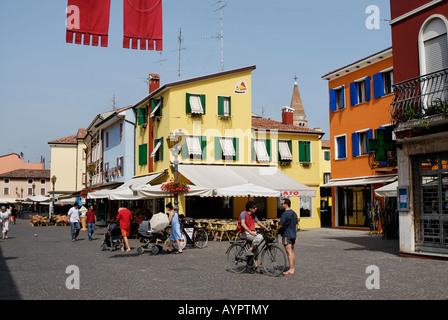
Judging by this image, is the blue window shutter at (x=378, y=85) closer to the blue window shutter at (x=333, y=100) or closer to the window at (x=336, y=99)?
the window at (x=336, y=99)

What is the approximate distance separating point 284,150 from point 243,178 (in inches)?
225

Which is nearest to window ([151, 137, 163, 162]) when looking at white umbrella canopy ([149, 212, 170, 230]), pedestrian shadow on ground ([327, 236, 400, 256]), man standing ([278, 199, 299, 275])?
white umbrella canopy ([149, 212, 170, 230])

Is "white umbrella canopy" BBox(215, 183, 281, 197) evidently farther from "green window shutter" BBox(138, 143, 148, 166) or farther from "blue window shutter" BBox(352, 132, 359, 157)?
"green window shutter" BBox(138, 143, 148, 166)

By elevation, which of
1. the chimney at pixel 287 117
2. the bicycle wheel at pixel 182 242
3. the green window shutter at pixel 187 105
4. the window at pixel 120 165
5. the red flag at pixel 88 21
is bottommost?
the bicycle wheel at pixel 182 242

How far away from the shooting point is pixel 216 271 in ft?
37.4

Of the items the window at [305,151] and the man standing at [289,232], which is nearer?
the man standing at [289,232]

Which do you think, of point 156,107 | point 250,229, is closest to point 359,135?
point 156,107

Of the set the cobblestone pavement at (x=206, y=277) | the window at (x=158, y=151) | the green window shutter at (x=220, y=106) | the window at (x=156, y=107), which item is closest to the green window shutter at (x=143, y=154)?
the window at (x=158, y=151)

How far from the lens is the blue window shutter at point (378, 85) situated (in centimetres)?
2480

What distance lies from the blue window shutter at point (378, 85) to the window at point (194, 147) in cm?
946

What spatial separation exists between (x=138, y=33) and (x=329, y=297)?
7536 millimetres

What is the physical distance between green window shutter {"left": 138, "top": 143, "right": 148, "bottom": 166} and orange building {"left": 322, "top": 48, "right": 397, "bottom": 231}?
37.7 feet

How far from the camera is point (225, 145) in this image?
1110 inches
